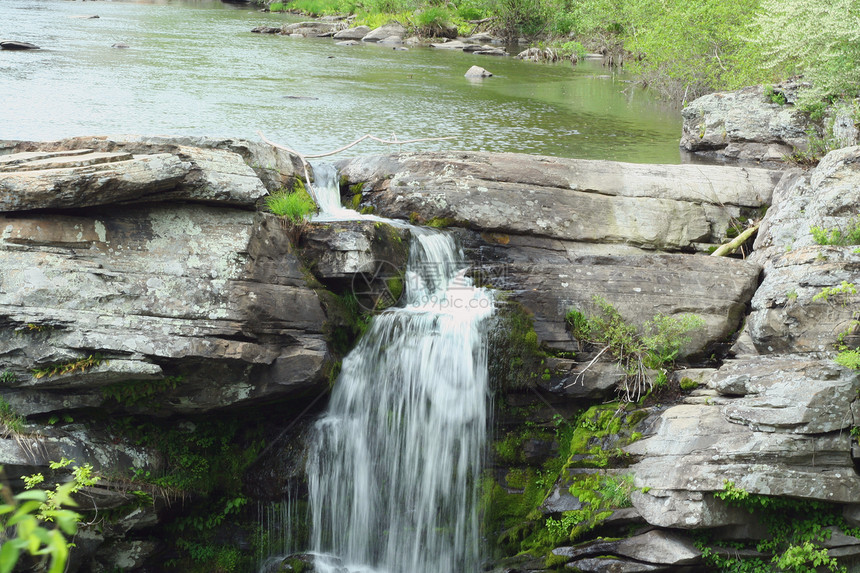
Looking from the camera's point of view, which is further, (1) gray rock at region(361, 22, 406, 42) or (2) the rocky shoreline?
(1) gray rock at region(361, 22, 406, 42)

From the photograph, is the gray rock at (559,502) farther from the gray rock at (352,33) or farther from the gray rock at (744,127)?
the gray rock at (352,33)

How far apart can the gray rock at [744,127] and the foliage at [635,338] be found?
7126 millimetres

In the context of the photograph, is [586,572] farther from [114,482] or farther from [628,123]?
[628,123]

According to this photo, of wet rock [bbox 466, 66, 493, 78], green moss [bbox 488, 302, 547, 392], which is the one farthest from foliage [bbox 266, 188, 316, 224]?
wet rock [bbox 466, 66, 493, 78]

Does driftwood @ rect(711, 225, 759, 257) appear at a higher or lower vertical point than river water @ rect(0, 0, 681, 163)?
lower

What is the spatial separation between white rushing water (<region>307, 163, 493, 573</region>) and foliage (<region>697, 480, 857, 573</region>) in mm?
2886

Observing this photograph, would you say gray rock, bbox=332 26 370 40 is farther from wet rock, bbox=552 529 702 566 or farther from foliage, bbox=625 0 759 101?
wet rock, bbox=552 529 702 566

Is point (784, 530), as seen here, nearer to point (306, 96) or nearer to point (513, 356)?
point (513, 356)

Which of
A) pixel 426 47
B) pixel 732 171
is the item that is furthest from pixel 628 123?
pixel 426 47

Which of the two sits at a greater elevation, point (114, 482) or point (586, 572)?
point (114, 482)

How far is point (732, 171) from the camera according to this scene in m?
12.3

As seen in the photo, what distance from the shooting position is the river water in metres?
16.8

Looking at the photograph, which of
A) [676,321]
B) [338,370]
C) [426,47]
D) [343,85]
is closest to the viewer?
[338,370]

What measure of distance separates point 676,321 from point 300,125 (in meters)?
11.7
